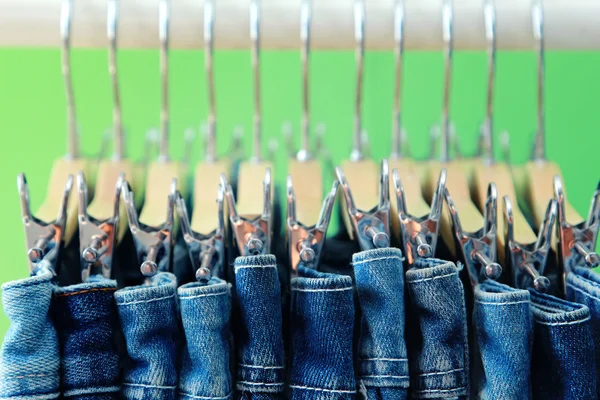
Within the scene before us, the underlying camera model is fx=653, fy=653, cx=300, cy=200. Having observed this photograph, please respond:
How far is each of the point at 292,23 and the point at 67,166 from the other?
0.21 metres

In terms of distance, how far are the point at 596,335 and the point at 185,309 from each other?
10.6 inches

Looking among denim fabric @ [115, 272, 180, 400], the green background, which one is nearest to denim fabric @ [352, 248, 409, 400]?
denim fabric @ [115, 272, 180, 400]

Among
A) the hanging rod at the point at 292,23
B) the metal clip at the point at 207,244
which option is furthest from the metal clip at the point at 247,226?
the hanging rod at the point at 292,23

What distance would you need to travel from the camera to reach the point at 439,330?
1.36 feet

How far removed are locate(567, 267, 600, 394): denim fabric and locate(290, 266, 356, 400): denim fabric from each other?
0.52 feet

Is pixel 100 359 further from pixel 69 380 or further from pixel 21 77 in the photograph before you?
pixel 21 77

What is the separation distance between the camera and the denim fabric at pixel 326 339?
1.31 ft

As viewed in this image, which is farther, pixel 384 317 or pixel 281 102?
pixel 281 102

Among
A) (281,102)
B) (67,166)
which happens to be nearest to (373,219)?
(67,166)

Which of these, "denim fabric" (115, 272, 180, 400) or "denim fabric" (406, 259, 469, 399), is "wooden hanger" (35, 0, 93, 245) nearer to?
"denim fabric" (115, 272, 180, 400)

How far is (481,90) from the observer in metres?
0.87

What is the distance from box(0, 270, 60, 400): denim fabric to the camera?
38cm

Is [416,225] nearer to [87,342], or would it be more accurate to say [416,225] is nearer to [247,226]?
[247,226]

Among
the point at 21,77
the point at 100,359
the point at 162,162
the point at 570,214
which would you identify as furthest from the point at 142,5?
the point at 21,77
